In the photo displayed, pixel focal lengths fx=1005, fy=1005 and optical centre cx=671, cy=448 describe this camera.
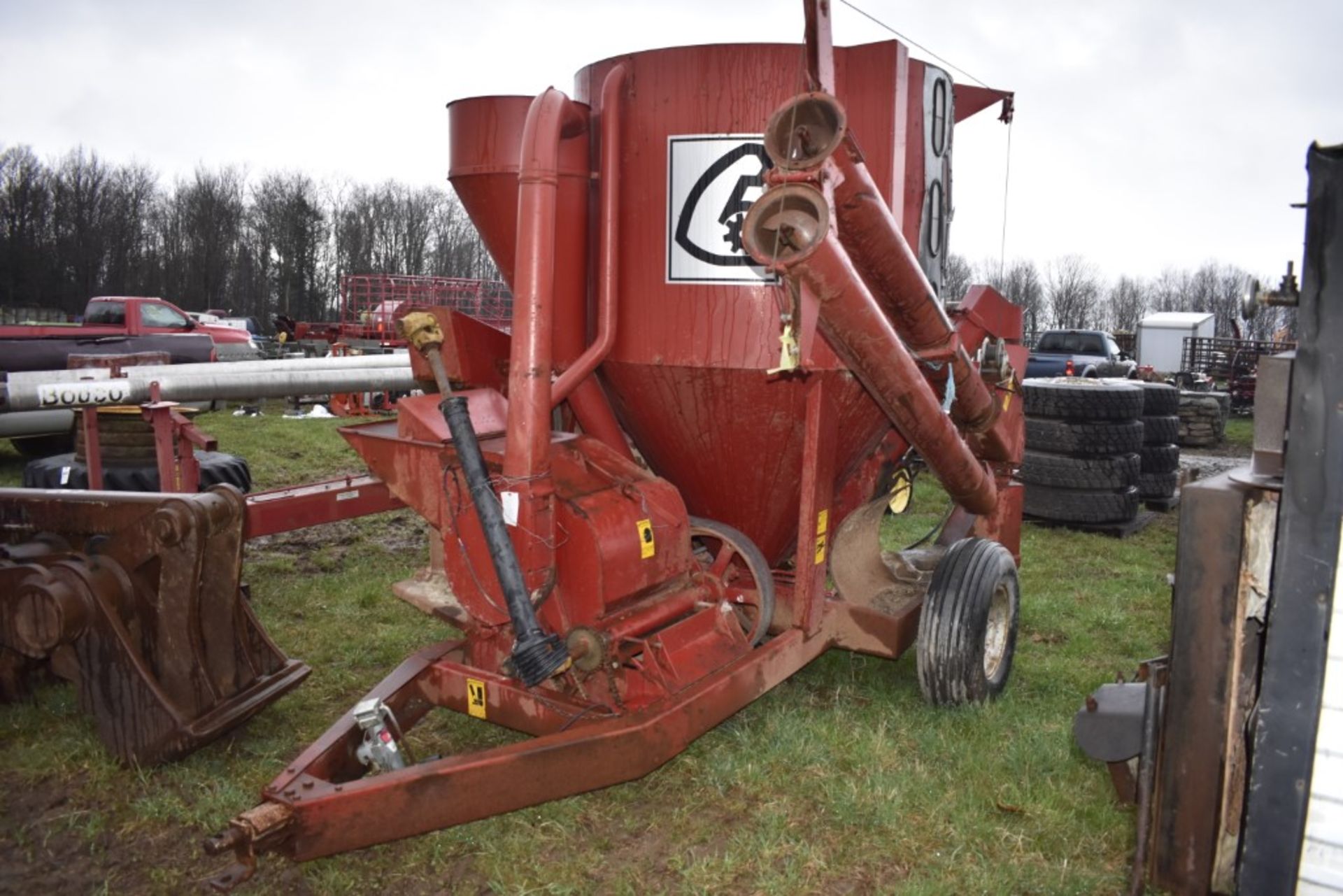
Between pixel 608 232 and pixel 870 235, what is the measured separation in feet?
3.91

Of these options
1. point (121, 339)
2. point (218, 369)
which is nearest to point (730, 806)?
point (218, 369)

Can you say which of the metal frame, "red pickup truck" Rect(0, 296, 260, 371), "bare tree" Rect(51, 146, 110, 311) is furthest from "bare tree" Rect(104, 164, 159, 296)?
the metal frame

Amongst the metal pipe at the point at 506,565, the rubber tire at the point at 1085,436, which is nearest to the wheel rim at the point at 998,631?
the metal pipe at the point at 506,565

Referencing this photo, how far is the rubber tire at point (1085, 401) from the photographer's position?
8477 mm

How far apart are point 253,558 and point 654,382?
4.24m

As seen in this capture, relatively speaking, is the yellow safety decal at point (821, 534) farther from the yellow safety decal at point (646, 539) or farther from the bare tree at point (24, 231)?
the bare tree at point (24, 231)

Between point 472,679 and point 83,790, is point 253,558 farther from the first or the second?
point 472,679

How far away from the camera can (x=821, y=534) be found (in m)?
4.28

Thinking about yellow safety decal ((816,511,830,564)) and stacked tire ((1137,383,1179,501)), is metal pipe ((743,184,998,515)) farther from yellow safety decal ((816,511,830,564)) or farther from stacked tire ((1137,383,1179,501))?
stacked tire ((1137,383,1179,501))

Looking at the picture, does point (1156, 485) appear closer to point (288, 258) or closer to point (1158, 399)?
point (1158, 399)

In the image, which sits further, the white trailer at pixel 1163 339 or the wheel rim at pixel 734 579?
the white trailer at pixel 1163 339

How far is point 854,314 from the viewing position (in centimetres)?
322

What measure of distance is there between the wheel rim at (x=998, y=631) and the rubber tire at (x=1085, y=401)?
13.0 ft

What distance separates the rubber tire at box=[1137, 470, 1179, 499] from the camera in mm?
9664
